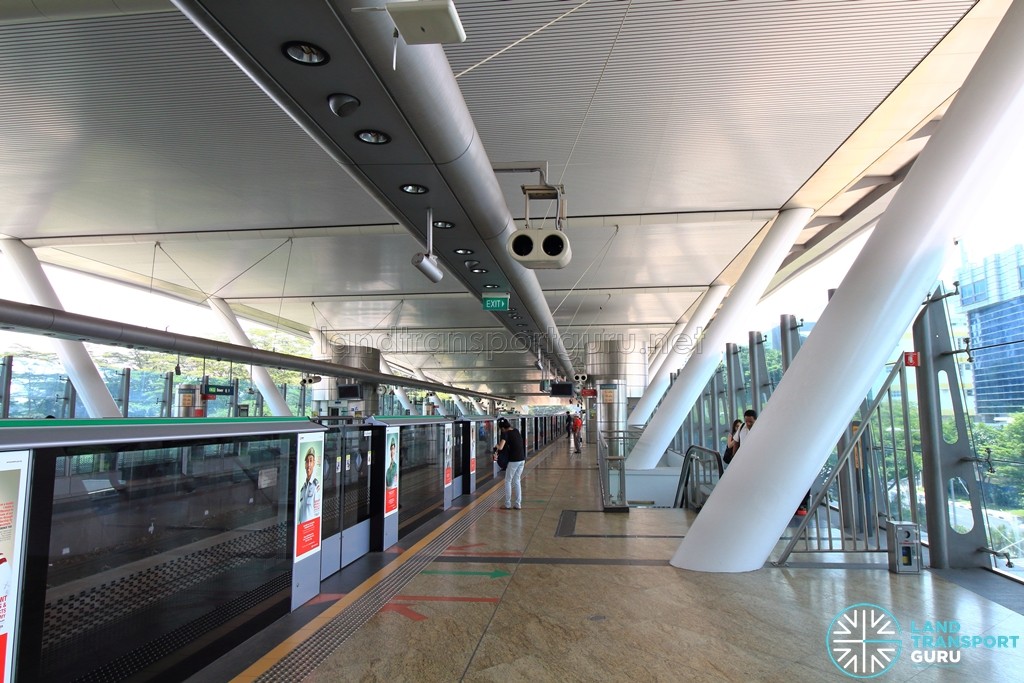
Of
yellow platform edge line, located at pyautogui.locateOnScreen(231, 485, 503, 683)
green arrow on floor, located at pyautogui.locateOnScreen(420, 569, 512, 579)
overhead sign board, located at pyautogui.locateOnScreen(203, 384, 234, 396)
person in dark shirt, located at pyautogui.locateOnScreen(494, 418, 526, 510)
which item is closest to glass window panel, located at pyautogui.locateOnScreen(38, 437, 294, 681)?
yellow platform edge line, located at pyautogui.locateOnScreen(231, 485, 503, 683)

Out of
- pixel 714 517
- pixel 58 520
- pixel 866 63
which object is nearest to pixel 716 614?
pixel 714 517

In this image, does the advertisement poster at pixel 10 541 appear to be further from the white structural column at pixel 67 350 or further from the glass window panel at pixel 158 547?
the white structural column at pixel 67 350

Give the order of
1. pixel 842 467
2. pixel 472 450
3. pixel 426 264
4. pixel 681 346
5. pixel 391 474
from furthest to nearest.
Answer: pixel 681 346 < pixel 472 450 < pixel 391 474 < pixel 426 264 < pixel 842 467

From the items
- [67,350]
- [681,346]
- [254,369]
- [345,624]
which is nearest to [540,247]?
[345,624]

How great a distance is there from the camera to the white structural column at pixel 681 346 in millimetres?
20791

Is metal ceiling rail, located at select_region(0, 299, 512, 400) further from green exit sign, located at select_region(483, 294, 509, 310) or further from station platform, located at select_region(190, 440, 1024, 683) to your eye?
station platform, located at select_region(190, 440, 1024, 683)

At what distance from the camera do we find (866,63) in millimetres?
7227

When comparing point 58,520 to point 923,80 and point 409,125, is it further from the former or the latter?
point 923,80

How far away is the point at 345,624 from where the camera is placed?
5039mm

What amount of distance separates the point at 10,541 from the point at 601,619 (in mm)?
3973

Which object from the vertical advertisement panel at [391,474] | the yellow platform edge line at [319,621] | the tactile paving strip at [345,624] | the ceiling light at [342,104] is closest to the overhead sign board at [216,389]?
the vertical advertisement panel at [391,474]

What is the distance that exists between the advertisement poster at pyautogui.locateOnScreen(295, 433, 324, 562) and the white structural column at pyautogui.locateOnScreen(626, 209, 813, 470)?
420 inches

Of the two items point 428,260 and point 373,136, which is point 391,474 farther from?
Result: point 373,136

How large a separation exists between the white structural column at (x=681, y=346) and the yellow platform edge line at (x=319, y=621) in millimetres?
11847
